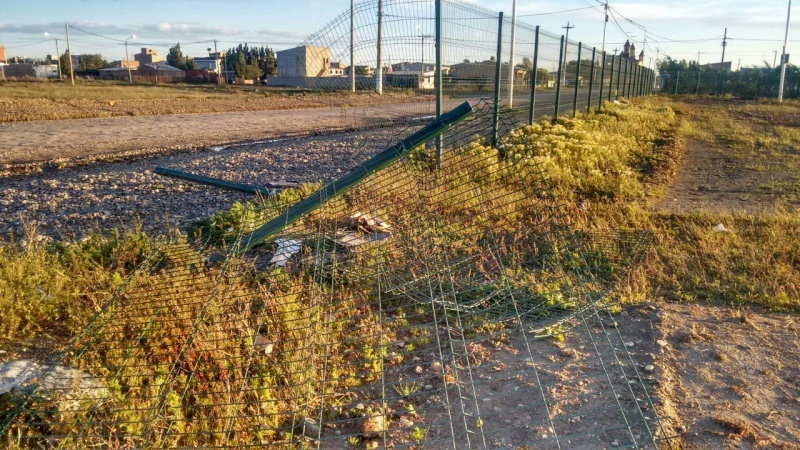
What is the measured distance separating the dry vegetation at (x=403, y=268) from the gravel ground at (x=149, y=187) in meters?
0.96

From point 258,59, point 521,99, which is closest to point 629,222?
point 521,99

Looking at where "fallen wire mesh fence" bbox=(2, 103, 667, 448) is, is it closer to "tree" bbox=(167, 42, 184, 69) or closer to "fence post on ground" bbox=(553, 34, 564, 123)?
"fence post on ground" bbox=(553, 34, 564, 123)

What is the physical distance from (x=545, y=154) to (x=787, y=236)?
3218 mm

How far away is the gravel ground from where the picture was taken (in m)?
5.61

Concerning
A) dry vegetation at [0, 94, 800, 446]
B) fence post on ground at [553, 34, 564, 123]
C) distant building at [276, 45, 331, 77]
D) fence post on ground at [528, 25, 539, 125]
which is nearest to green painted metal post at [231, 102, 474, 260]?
dry vegetation at [0, 94, 800, 446]

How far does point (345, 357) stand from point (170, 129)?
12.5 meters

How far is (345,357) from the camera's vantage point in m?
3.23

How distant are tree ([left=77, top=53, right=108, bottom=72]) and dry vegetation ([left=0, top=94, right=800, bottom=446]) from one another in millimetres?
69919

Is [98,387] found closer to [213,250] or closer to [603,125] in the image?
[213,250]

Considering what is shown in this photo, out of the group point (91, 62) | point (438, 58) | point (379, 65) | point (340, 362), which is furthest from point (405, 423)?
point (91, 62)

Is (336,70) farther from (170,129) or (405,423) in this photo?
(170,129)

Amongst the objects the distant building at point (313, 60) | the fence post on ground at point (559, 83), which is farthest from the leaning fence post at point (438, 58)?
the fence post on ground at point (559, 83)

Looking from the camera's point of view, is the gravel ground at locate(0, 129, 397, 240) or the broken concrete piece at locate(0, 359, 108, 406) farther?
the gravel ground at locate(0, 129, 397, 240)

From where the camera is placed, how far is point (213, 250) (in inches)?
166
